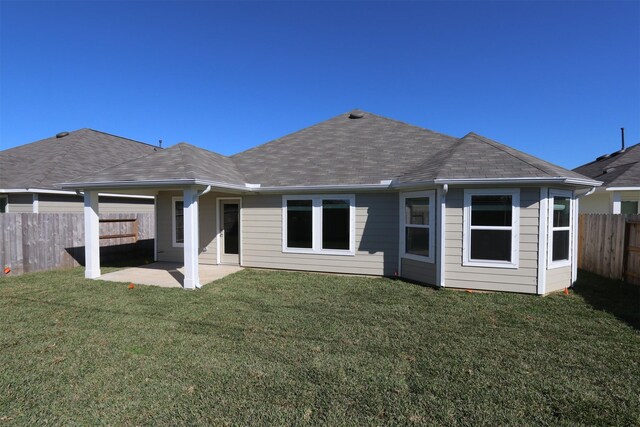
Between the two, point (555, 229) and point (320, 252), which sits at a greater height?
point (555, 229)

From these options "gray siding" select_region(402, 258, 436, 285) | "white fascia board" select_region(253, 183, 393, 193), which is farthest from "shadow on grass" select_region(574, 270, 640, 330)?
"white fascia board" select_region(253, 183, 393, 193)

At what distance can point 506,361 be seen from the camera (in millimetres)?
3910

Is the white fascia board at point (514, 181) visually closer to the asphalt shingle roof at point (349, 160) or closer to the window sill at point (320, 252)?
the asphalt shingle roof at point (349, 160)

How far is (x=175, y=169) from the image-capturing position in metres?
7.81

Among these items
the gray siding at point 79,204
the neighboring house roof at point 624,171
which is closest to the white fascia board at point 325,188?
the gray siding at point 79,204

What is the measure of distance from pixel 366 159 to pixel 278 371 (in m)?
7.37

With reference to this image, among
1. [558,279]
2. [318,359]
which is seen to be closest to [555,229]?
[558,279]

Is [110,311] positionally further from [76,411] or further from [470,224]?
[470,224]

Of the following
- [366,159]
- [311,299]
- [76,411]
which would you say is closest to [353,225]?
[366,159]

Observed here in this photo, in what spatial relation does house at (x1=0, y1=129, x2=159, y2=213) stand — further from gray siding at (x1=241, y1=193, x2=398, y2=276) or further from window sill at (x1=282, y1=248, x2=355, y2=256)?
window sill at (x1=282, y1=248, x2=355, y2=256)

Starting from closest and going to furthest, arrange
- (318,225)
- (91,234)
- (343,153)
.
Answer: (91,234)
(318,225)
(343,153)

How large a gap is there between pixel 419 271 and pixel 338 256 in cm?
225

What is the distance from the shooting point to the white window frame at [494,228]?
271 inches

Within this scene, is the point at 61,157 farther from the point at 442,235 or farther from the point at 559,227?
the point at 559,227
